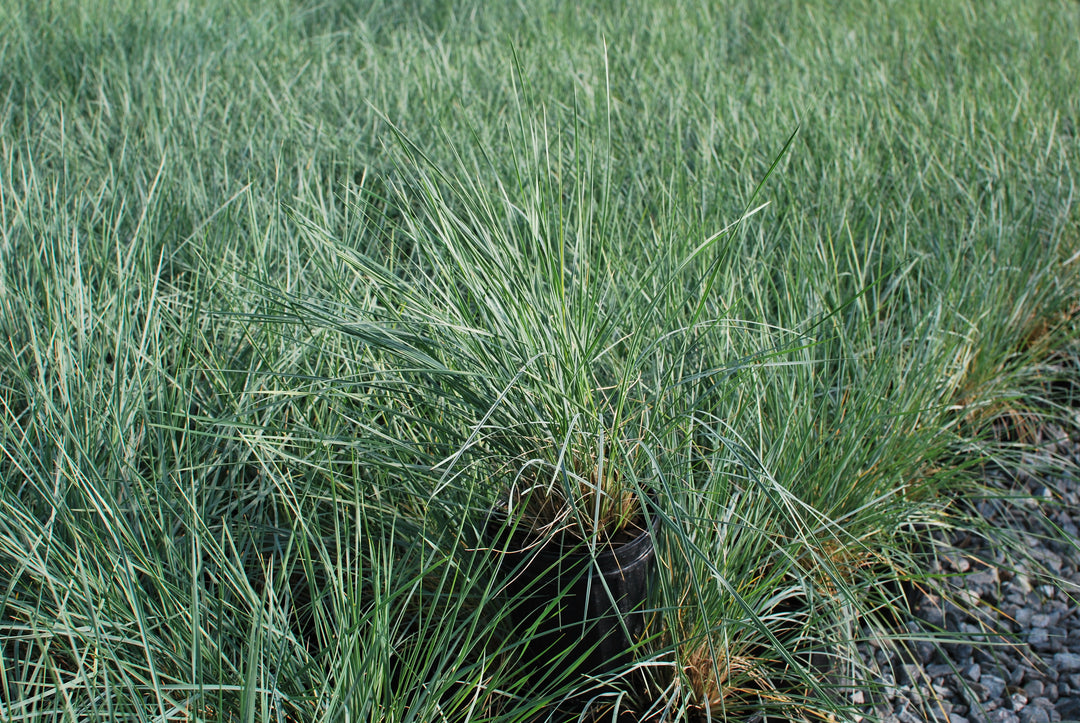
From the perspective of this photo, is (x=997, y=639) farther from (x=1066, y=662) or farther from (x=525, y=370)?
(x=525, y=370)

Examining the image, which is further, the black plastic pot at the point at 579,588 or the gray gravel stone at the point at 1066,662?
the gray gravel stone at the point at 1066,662

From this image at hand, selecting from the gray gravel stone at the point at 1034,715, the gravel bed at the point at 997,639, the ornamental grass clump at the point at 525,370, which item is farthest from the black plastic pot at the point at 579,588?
the gray gravel stone at the point at 1034,715

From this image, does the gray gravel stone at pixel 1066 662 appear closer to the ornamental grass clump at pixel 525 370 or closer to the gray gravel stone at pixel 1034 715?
the gray gravel stone at pixel 1034 715

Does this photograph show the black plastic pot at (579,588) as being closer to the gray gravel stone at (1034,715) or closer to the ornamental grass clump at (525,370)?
the ornamental grass clump at (525,370)

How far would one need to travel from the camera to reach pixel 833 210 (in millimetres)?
2072

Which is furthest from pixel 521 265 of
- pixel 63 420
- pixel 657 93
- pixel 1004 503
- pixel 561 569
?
pixel 657 93

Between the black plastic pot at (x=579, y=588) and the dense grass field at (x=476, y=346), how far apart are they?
52 millimetres

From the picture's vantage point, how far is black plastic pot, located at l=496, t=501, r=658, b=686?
1.15m

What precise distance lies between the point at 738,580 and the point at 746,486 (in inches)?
5.9

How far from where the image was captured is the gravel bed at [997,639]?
1.36 m

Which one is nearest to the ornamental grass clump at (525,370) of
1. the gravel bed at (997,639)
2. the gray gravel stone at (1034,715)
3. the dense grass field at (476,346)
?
the dense grass field at (476,346)

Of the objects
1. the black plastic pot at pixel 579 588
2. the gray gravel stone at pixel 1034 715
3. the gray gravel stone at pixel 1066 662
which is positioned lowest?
the gray gravel stone at pixel 1034 715

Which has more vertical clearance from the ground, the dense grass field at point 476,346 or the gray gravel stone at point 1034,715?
the dense grass field at point 476,346

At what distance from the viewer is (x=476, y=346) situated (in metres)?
1.18
